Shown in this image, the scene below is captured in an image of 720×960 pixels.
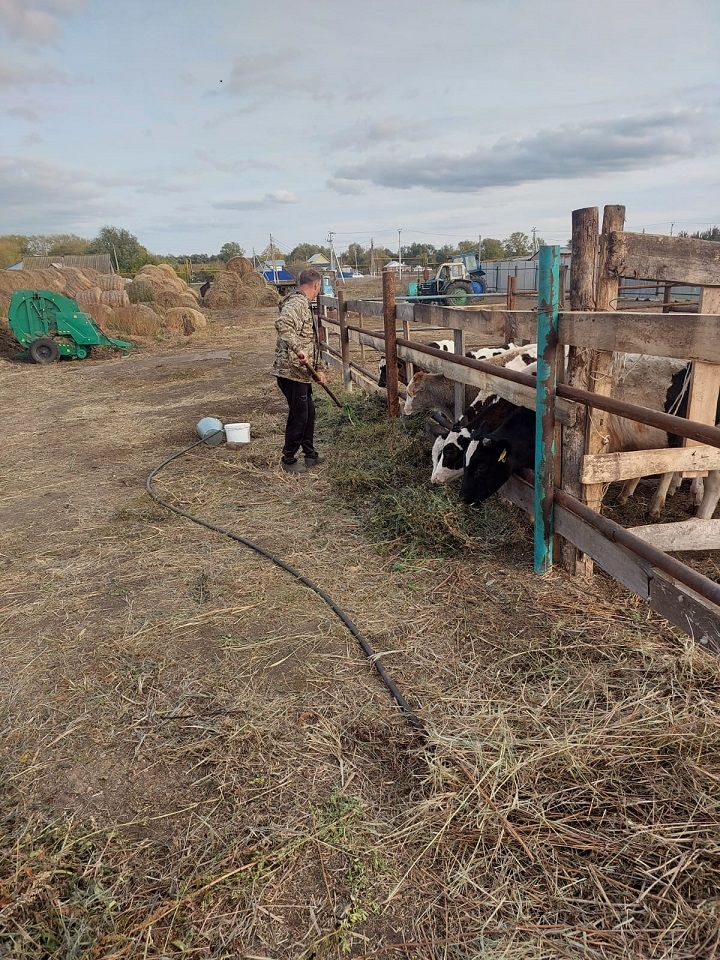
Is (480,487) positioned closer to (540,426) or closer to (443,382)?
(540,426)

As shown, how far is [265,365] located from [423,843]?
12.3 metres

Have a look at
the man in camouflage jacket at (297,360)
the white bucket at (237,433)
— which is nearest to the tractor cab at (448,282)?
the white bucket at (237,433)

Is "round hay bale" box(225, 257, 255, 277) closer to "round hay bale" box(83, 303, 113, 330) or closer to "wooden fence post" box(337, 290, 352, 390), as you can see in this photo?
"round hay bale" box(83, 303, 113, 330)

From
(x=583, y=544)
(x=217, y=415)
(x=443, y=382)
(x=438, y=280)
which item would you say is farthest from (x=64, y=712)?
(x=438, y=280)

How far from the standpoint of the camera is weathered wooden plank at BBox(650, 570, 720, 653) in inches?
98.5

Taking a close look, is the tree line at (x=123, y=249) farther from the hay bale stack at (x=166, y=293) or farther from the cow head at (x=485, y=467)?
the cow head at (x=485, y=467)

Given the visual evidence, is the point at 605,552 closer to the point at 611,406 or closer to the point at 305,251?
the point at 611,406

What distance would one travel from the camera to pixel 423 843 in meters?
2.02

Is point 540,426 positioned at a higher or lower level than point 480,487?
higher

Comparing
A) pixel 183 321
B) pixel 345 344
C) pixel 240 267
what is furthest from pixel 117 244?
pixel 345 344

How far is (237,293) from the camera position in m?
31.3

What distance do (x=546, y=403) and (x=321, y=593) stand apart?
5.44 feet

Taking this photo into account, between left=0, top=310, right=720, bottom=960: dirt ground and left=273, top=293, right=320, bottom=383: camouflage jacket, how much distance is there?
7.05ft

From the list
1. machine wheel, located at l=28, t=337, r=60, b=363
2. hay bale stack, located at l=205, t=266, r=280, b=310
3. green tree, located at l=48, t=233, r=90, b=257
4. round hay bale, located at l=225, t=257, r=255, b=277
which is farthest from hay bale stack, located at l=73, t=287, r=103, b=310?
green tree, located at l=48, t=233, r=90, b=257
